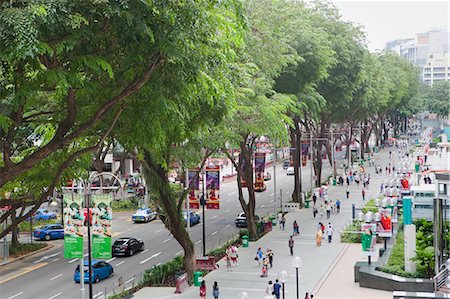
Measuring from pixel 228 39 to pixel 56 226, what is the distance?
1265 inches

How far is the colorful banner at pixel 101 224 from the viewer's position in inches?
861

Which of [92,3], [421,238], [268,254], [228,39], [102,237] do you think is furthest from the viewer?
[268,254]

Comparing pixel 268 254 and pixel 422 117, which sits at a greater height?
pixel 422 117

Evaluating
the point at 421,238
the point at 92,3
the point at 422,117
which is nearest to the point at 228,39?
the point at 92,3

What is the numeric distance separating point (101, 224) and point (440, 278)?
1332 centimetres

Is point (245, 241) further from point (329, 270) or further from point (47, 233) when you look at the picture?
point (47, 233)

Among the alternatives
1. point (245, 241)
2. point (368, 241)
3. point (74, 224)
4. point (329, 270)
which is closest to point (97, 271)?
point (74, 224)

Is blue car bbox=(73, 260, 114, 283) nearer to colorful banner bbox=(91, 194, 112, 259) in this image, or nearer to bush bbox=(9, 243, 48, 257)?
bush bbox=(9, 243, 48, 257)

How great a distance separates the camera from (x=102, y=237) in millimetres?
22328

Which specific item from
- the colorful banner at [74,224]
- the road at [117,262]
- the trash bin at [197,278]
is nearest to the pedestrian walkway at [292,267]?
the trash bin at [197,278]

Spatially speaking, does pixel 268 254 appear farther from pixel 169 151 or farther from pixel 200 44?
pixel 200 44

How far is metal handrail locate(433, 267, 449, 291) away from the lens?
25.7 meters

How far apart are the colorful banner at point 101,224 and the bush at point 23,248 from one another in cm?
1946

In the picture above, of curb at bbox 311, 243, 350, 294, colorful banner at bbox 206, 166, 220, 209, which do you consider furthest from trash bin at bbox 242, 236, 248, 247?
curb at bbox 311, 243, 350, 294
